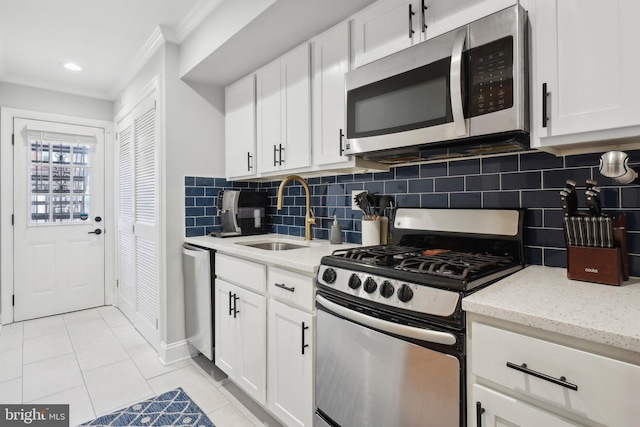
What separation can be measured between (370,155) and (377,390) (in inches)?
41.8

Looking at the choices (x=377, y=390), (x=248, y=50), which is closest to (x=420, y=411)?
(x=377, y=390)

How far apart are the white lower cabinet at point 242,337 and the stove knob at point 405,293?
89 cm

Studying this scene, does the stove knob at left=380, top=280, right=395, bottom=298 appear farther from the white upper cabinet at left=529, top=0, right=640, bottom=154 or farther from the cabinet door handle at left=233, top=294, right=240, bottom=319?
the cabinet door handle at left=233, top=294, right=240, bottom=319

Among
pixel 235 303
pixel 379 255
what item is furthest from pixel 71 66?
pixel 379 255

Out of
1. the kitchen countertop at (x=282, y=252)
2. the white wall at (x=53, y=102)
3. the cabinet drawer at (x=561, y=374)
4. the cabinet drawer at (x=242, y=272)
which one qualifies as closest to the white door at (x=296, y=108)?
the kitchen countertop at (x=282, y=252)

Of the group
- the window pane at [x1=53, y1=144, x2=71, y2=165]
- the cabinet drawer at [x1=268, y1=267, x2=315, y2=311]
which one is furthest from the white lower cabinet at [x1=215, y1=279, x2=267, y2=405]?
the window pane at [x1=53, y1=144, x2=71, y2=165]

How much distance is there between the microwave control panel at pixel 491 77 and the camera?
3.88ft

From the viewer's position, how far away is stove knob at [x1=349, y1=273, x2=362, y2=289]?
1.29 metres

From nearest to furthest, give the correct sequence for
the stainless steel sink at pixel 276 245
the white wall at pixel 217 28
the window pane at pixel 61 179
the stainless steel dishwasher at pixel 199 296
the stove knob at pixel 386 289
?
the stove knob at pixel 386 289
the white wall at pixel 217 28
the stainless steel dishwasher at pixel 199 296
the stainless steel sink at pixel 276 245
the window pane at pixel 61 179

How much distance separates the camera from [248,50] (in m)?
2.25

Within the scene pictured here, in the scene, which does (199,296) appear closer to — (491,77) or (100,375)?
(100,375)

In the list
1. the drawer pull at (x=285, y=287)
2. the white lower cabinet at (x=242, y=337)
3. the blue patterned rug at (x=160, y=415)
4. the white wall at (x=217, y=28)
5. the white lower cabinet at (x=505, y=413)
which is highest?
the white wall at (x=217, y=28)

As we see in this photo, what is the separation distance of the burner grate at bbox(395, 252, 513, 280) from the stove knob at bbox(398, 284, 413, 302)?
0.22ft

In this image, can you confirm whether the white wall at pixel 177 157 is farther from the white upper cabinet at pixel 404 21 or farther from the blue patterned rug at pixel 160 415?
the white upper cabinet at pixel 404 21
